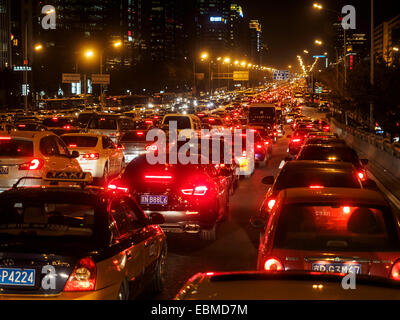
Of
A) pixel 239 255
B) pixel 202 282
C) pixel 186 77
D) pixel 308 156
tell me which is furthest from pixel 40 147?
pixel 186 77

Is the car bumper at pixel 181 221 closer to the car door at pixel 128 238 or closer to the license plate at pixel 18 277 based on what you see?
the car door at pixel 128 238

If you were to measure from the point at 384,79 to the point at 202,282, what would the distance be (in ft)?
149

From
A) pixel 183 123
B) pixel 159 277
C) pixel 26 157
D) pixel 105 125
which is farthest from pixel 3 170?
pixel 183 123

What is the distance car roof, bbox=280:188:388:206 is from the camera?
6.35 meters

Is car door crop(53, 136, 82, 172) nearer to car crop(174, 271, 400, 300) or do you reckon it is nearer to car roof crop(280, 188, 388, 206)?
car roof crop(280, 188, 388, 206)

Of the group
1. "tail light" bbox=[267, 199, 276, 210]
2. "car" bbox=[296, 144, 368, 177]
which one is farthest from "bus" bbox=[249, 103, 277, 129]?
"tail light" bbox=[267, 199, 276, 210]

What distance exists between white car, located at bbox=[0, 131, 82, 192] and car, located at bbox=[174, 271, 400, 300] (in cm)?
Answer: 962

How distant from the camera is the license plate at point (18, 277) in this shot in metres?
5.76

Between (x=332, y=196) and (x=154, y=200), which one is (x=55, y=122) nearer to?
(x=154, y=200)

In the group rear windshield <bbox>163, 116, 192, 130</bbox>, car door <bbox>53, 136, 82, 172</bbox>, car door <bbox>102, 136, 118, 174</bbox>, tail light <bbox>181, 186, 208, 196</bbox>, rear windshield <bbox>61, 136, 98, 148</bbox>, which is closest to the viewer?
tail light <bbox>181, 186, 208, 196</bbox>

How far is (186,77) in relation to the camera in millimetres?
129875

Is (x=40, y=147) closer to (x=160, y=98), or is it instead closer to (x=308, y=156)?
(x=308, y=156)

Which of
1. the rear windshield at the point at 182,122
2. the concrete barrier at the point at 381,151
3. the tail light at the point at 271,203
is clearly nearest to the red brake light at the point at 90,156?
the concrete barrier at the point at 381,151

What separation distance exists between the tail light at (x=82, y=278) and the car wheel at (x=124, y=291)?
357 mm
